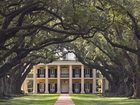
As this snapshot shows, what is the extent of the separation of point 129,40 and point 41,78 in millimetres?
74136

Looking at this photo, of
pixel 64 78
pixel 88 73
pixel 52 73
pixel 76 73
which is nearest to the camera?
pixel 88 73

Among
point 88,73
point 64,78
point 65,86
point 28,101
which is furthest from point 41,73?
point 28,101

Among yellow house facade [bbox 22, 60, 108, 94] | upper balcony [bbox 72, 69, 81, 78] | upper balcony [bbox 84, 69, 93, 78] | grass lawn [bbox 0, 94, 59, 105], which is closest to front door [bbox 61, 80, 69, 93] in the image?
yellow house facade [bbox 22, 60, 108, 94]

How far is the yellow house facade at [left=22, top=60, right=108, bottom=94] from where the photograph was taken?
116 metres

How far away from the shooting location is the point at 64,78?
118312 mm

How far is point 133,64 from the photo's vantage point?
174ft

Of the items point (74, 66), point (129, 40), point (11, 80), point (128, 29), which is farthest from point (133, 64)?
point (74, 66)

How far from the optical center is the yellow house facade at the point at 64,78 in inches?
4584

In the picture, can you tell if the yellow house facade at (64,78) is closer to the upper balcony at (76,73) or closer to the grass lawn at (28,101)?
the upper balcony at (76,73)

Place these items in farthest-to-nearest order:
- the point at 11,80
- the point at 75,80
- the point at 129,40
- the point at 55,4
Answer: the point at 75,80, the point at 11,80, the point at 129,40, the point at 55,4

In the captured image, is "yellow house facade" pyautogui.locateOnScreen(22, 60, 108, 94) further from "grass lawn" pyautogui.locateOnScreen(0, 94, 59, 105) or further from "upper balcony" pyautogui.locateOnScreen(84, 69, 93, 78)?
"grass lawn" pyautogui.locateOnScreen(0, 94, 59, 105)

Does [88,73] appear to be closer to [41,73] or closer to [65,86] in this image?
[65,86]

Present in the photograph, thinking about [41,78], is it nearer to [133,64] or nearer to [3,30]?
[133,64]

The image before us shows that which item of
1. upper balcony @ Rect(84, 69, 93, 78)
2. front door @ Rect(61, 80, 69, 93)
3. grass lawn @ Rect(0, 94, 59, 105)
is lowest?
grass lawn @ Rect(0, 94, 59, 105)
